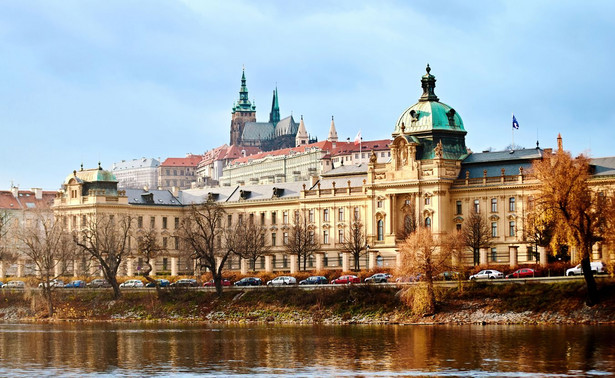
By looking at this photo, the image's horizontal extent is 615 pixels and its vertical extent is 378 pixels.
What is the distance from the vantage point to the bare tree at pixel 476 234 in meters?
142

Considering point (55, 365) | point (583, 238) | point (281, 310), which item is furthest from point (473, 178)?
point (55, 365)

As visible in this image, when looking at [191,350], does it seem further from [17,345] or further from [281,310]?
[281,310]

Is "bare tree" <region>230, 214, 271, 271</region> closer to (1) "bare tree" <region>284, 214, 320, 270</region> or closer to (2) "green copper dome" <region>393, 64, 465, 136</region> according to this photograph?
(1) "bare tree" <region>284, 214, 320, 270</region>

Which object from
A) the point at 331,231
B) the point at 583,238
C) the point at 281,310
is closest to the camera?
the point at 583,238

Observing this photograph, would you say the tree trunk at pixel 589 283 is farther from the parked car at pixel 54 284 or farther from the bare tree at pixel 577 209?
the parked car at pixel 54 284

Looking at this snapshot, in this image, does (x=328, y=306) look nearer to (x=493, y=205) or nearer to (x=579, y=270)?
(x=579, y=270)

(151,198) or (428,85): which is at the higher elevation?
(428,85)

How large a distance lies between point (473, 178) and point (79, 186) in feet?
213

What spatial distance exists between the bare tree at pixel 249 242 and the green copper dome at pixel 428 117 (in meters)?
22.9

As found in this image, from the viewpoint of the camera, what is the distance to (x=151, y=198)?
19375cm

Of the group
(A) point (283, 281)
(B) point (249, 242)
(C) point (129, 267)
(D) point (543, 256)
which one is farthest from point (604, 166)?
(C) point (129, 267)

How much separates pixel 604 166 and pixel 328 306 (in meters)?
41.9

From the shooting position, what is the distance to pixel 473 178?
155250 mm

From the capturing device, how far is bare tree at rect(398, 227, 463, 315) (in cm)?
11144
